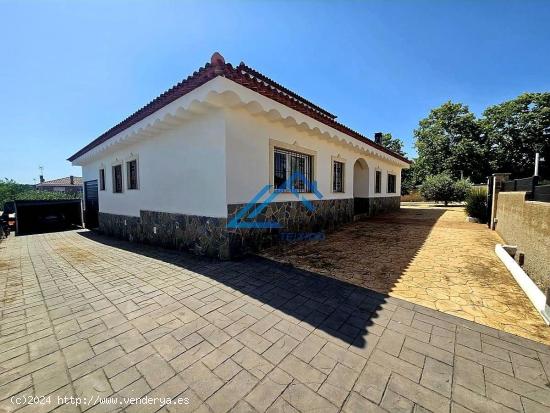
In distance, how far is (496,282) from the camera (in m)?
3.91

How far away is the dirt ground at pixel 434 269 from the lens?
9.84 feet

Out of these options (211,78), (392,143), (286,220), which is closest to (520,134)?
(392,143)

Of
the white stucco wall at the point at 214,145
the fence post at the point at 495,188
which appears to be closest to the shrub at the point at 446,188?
the fence post at the point at 495,188

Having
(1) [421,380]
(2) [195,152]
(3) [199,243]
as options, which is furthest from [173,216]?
(1) [421,380]

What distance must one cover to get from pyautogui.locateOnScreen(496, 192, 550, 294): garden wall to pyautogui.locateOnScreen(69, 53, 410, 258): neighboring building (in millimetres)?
5038

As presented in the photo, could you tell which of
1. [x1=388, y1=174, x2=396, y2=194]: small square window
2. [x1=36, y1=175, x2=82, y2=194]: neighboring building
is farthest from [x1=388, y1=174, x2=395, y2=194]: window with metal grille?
[x1=36, y1=175, x2=82, y2=194]: neighboring building

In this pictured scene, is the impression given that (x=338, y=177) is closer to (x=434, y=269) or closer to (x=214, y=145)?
(x=434, y=269)

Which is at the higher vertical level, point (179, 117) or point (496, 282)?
point (179, 117)

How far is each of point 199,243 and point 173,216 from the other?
1444 mm

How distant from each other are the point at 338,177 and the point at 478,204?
6.69 metres

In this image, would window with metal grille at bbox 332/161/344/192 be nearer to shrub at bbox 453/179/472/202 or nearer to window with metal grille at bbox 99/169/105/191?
window with metal grille at bbox 99/169/105/191

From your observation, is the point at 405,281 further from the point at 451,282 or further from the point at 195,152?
the point at 195,152

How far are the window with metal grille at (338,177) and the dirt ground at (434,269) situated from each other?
2.39m

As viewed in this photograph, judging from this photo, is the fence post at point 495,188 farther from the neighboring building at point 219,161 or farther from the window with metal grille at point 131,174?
the window with metal grille at point 131,174
